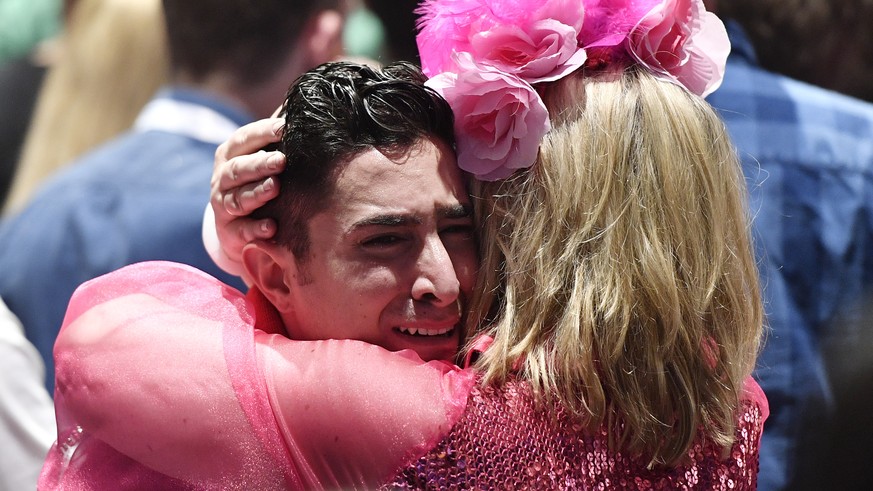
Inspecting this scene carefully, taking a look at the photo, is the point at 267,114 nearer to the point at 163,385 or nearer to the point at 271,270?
the point at 271,270

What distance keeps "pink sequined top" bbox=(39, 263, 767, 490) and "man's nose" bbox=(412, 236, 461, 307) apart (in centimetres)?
11

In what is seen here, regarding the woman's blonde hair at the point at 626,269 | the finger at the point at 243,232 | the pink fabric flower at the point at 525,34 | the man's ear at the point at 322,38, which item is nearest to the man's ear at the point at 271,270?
the finger at the point at 243,232

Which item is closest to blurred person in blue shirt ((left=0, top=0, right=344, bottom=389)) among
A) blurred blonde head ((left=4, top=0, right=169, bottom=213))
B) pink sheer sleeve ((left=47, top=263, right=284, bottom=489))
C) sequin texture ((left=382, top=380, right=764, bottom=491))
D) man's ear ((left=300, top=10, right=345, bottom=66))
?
man's ear ((left=300, top=10, right=345, bottom=66))

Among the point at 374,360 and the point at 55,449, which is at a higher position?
the point at 374,360

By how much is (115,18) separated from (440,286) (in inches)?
106

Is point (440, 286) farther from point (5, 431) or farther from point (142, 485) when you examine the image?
point (5, 431)

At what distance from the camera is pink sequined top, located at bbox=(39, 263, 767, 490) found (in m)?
1.73

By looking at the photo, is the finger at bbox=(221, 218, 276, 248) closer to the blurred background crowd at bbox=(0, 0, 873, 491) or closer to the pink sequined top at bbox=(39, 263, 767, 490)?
the pink sequined top at bbox=(39, 263, 767, 490)

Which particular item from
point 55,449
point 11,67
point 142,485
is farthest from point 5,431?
point 11,67

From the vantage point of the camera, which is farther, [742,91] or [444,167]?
[742,91]

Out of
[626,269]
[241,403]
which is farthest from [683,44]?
[241,403]

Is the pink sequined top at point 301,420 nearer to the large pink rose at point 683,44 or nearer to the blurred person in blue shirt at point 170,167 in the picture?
the large pink rose at point 683,44

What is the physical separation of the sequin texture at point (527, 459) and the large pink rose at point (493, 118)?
0.39 metres

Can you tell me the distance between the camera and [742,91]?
2959mm
